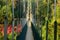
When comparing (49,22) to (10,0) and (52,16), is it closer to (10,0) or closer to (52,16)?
(52,16)

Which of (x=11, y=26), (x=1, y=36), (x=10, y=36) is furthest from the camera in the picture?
(x=11, y=26)

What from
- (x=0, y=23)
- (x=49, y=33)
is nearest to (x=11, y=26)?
(x=0, y=23)

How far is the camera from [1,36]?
213 inches

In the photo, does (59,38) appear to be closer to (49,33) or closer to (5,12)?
(49,33)

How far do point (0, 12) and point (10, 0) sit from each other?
67 cm

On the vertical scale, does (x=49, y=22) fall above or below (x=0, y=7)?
below

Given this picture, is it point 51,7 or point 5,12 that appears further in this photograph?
point 51,7

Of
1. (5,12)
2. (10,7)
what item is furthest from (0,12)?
(10,7)

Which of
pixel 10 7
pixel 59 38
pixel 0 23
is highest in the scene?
pixel 10 7

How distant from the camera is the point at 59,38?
5465 mm

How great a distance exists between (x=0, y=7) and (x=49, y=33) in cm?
141

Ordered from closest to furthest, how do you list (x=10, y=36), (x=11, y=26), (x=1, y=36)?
(x=1, y=36)
(x=10, y=36)
(x=11, y=26)

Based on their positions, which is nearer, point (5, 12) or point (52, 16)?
point (5, 12)

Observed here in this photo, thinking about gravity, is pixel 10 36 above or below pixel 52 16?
below
